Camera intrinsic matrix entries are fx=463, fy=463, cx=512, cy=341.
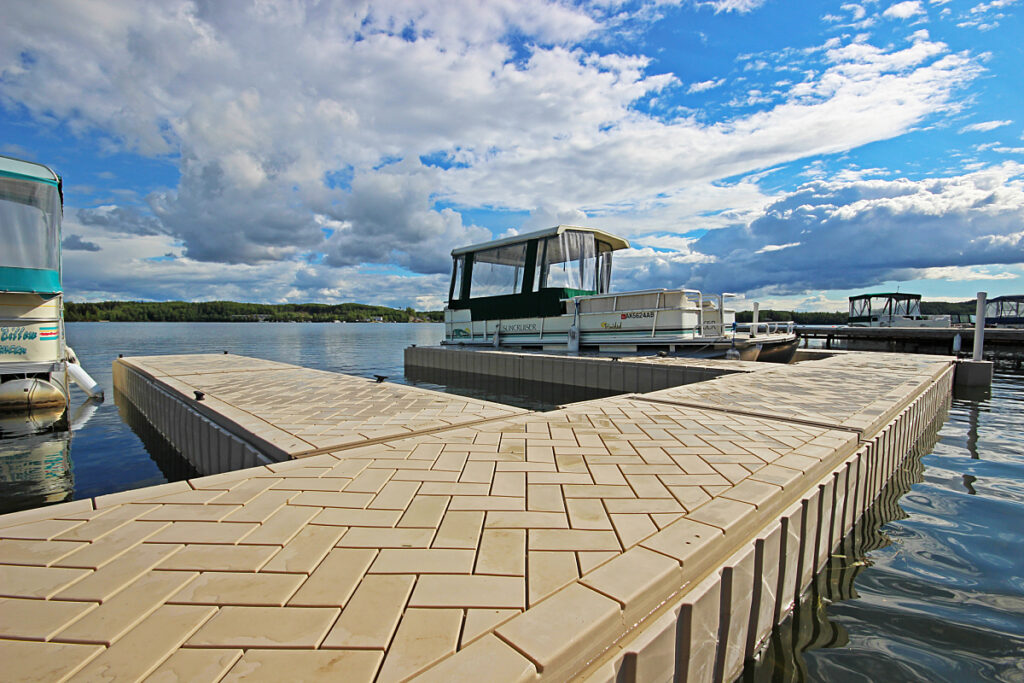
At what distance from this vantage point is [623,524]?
217cm

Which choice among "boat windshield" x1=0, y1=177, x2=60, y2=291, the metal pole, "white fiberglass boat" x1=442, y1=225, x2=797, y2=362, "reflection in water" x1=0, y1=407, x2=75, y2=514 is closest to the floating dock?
"reflection in water" x1=0, y1=407, x2=75, y2=514

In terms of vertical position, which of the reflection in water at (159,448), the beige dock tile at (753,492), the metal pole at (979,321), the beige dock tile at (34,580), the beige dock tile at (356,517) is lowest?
the reflection in water at (159,448)

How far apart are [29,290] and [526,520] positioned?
9.53 meters

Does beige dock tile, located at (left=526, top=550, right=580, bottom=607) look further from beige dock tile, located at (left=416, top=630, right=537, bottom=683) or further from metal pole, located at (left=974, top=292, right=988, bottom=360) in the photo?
metal pole, located at (left=974, top=292, right=988, bottom=360)

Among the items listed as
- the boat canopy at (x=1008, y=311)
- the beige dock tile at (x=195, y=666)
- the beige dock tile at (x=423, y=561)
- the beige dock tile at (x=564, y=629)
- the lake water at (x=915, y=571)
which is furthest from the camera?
the boat canopy at (x=1008, y=311)

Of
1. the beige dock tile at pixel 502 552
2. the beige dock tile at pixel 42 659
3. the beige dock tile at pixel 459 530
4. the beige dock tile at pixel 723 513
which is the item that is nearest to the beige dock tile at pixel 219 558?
the beige dock tile at pixel 42 659

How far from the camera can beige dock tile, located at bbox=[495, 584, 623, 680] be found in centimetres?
132

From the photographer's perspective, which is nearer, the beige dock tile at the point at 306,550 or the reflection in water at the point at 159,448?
the beige dock tile at the point at 306,550

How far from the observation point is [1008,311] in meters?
36.1

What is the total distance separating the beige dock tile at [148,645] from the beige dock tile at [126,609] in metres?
0.05

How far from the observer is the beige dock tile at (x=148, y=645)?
1218mm

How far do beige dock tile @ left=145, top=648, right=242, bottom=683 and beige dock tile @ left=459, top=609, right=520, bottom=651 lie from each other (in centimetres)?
63

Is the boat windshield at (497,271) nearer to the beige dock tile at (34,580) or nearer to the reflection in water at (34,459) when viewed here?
the reflection in water at (34,459)

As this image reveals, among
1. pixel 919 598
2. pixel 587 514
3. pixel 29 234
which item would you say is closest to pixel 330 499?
pixel 587 514
